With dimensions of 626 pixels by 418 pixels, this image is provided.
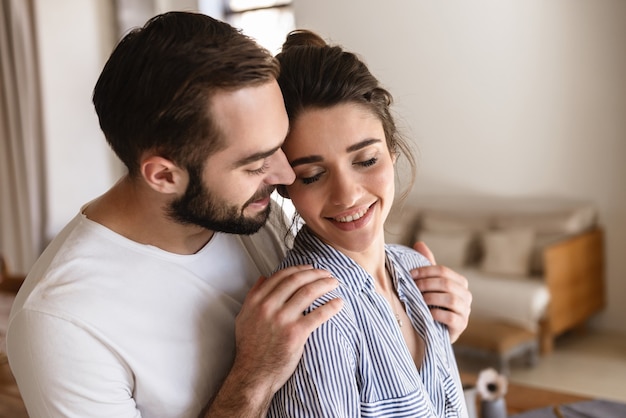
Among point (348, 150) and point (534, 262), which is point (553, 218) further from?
point (348, 150)

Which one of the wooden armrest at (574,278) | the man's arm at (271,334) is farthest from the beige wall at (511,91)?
the man's arm at (271,334)

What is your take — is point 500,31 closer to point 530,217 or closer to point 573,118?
point 573,118

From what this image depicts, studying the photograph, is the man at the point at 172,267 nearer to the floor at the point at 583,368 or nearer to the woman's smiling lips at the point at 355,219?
the woman's smiling lips at the point at 355,219

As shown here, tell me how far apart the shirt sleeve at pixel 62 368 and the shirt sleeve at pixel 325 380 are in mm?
A: 291

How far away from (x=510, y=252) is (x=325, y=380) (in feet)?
9.06

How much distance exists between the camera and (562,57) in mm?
3535

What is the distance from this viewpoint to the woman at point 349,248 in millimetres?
1176

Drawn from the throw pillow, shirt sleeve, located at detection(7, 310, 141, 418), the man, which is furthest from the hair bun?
the throw pillow

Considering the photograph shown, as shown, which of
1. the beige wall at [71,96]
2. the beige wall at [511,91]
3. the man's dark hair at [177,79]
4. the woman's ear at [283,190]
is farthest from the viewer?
the beige wall at [71,96]

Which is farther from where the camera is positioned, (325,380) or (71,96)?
(71,96)

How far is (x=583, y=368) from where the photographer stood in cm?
369

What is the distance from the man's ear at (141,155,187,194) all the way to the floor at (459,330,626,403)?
2850 millimetres

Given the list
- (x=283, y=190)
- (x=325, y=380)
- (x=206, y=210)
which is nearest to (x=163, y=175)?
(x=206, y=210)

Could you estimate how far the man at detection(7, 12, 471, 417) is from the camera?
121 centimetres
